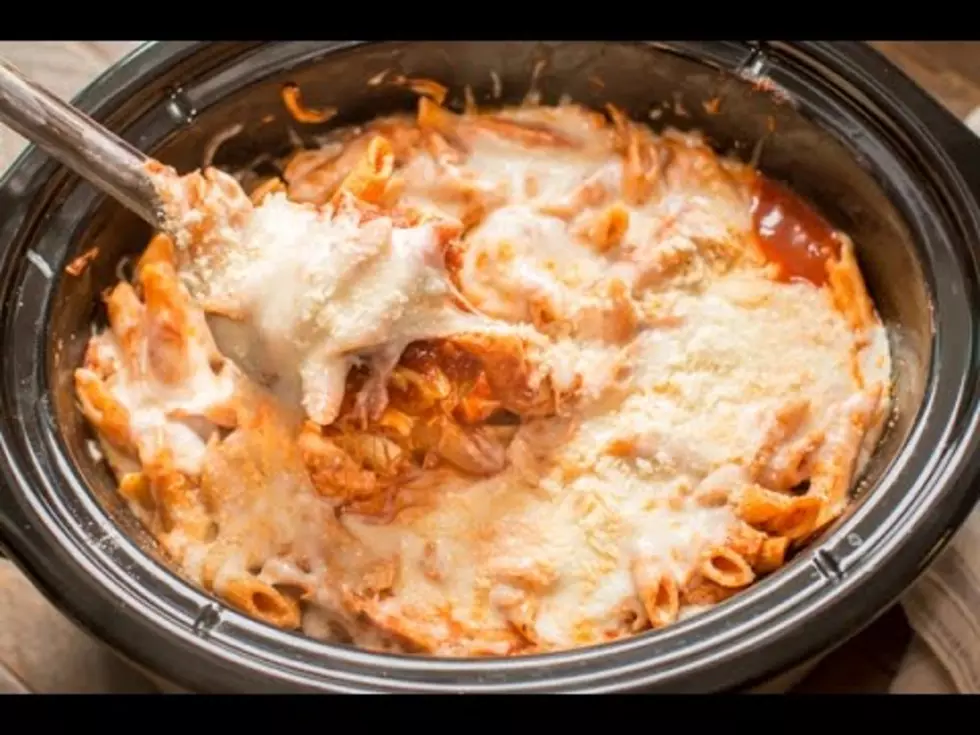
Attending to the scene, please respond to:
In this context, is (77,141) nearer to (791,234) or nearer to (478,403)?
(478,403)

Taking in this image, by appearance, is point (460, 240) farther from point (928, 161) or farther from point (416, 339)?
point (928, 161)

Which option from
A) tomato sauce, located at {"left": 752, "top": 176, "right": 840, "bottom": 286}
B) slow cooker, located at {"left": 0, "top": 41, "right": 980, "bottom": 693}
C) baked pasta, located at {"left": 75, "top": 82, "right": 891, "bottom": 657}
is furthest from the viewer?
tomato sauce, located at {"left": 752, "top": 176, "right": 840, "bottom": 286}

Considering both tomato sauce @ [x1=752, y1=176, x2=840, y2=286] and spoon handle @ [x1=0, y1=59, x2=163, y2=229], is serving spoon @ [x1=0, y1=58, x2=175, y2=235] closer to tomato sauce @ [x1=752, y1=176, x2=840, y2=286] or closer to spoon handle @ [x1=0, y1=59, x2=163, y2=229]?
spoon handle @ [x1=0, y1=59, x2=163, y2=229]

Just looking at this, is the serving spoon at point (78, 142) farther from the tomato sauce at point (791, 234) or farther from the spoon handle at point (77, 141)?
the tomato sauce at point (791, 234)

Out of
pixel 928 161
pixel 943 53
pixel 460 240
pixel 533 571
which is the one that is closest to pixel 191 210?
pixel 460 240

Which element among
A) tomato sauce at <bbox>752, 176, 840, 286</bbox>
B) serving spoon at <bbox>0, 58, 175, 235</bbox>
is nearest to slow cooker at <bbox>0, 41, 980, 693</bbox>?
tomato sauce at <bbox>752, 176, 840, 286</bbox>

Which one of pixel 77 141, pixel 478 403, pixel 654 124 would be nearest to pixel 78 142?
pixel 77 141

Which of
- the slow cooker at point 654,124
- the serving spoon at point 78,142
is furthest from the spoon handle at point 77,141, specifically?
the slow cooker at point 654,124
